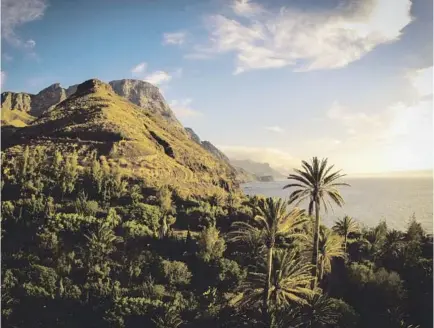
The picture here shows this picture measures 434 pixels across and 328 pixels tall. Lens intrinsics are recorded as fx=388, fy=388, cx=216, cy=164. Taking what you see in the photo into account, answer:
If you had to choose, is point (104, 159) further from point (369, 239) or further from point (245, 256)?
point (369, 239)

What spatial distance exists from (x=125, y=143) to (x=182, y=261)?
27.2 meters

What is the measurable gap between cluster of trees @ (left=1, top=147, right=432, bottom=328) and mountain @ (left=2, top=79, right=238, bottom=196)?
6.15 metres

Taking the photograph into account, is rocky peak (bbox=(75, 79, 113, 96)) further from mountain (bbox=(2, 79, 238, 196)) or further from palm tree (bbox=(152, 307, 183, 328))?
palm tree (bbox=(152, 307, 183, 328))

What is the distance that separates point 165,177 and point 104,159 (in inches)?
352

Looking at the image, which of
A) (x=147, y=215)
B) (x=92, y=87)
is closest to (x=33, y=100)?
(x=92, y=87)

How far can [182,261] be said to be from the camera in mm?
37219

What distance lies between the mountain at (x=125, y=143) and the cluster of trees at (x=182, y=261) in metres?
6.15

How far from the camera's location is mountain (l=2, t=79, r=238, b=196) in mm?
56375

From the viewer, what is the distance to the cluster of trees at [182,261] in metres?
28.1

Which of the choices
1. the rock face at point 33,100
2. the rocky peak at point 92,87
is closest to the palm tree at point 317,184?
the rocky peak at point 92,87

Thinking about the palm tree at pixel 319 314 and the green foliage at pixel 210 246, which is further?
the green foliage at pixel 210 246

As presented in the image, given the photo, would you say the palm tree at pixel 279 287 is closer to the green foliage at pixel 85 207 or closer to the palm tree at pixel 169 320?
the palm tree at pixel 169 320

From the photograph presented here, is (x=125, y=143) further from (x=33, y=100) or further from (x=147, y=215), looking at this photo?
(x=33, y=100)

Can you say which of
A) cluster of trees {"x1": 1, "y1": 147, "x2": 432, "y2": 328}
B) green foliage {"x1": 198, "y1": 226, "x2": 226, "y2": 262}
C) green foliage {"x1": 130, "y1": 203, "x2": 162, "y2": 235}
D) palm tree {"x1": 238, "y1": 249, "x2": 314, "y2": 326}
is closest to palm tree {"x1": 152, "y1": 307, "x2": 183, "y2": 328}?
cluster of trees {"x1": 1, "y1": 147, "x2": 432, "y2": 328}
